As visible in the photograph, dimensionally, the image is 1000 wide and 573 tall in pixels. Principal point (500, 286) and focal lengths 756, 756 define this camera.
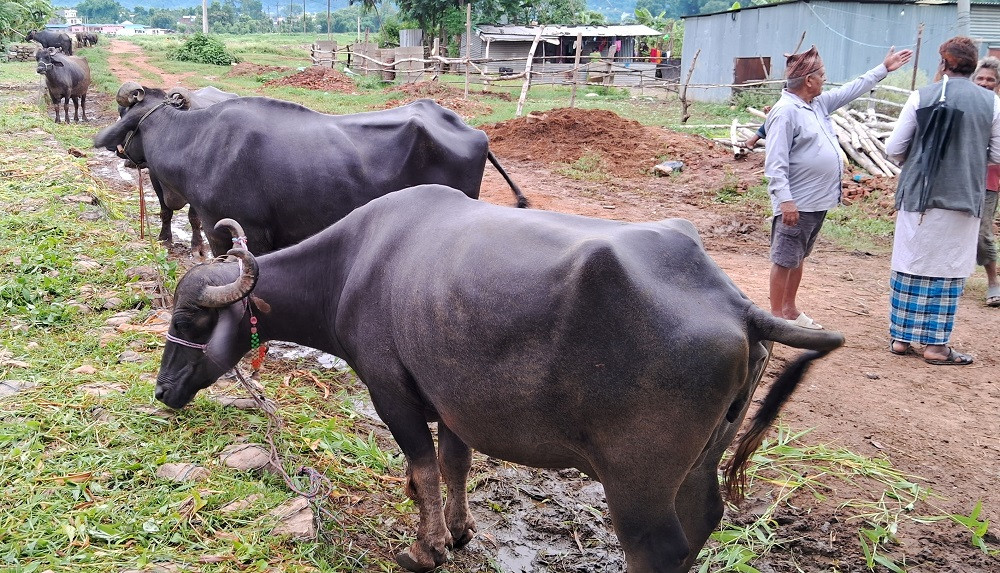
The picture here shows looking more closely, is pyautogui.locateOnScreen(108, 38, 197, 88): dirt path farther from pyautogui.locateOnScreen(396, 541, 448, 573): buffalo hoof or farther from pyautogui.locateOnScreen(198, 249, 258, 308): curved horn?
pyautogui.locateOnScreen(396, 541, 448, 573): buffalo hoof

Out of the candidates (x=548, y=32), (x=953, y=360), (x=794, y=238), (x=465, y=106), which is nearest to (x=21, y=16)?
(x=548, y=32)

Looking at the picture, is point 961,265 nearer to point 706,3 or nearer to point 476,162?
point 476,162

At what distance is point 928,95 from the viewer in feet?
17.9

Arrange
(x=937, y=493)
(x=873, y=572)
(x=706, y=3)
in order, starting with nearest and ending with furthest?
(x=873, y=572) < (x=937, y=493) < (x=706, y=3)

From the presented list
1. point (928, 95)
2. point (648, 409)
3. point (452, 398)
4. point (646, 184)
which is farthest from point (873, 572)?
point (646, 184)

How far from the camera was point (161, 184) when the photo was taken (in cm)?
704

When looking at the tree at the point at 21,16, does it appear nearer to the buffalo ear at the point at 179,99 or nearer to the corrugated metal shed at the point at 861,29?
the corrugated metal shed at the point at 861,29

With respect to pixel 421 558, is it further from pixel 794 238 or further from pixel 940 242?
pixel 940 242

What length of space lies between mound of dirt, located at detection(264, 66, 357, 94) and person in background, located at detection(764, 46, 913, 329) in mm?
22611

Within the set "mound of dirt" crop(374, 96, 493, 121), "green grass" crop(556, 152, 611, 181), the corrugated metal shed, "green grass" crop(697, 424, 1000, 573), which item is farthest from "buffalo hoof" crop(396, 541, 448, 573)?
the corrugated metal shed

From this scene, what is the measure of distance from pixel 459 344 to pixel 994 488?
3.25m

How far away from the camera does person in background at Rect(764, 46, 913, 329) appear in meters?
5.59

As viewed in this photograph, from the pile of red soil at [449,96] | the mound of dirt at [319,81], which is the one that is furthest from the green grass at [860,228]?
the mound of dirt at [319,81]

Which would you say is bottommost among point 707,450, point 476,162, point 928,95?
point 707,450
